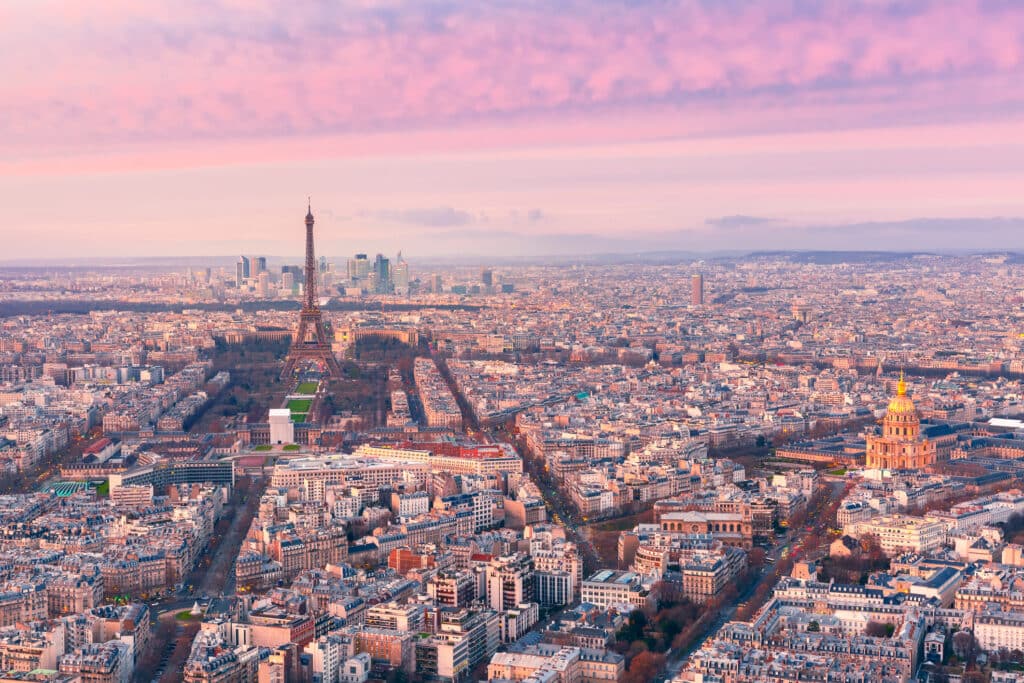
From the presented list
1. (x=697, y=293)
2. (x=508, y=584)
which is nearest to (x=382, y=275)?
(x=697, y=293)

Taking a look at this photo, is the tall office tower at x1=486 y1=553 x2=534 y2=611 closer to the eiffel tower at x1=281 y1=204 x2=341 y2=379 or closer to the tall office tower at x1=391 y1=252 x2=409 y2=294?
the eiffel tower at x1=281 y1=204 x2=341 y2=379

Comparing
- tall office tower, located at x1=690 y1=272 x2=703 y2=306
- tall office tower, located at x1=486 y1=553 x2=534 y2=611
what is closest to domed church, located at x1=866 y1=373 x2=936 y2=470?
tall office tower, located at x1=486 y1=553 x2=534 y2=611

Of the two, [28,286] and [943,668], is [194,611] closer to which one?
[943,668]

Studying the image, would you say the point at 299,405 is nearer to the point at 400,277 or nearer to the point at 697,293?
the point at 697,293

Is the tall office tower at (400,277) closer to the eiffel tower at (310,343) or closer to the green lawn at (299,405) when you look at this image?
the eiffel tower at (310,343)

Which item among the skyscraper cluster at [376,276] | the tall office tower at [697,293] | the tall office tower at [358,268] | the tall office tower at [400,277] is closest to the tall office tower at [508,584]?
the tall office tower at [697,293]

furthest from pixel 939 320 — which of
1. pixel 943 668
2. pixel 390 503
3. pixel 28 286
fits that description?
pixel 28 286
